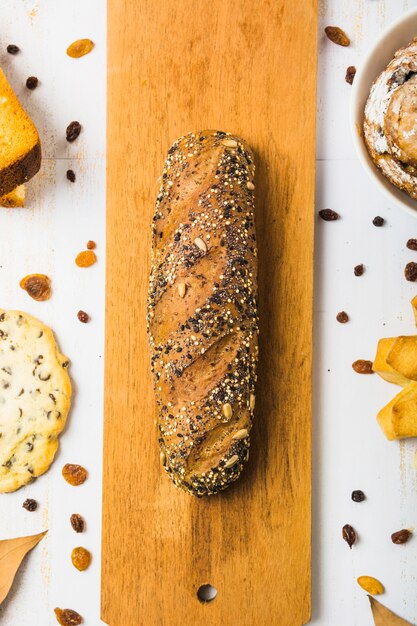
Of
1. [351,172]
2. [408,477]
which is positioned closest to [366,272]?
[351,172]

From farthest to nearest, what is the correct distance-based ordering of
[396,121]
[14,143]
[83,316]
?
1. [83,316]
2. [14,143]
3. [396,121]

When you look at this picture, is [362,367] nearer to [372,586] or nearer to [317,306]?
[317,306]

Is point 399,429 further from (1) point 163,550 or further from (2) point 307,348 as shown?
(1) point 163,550

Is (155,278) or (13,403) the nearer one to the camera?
(155,278)

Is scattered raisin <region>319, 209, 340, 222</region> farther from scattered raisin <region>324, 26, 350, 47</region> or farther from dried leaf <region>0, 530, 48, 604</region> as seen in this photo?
dried leaf <region>0, 530, 48, 604</region>

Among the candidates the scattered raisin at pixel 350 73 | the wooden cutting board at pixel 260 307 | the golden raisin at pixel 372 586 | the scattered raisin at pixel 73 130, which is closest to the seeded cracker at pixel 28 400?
the wooden cutting board at pixel 260 307

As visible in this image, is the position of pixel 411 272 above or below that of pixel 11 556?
above

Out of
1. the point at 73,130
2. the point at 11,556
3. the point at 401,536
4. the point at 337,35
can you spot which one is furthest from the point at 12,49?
the point at 401,536
